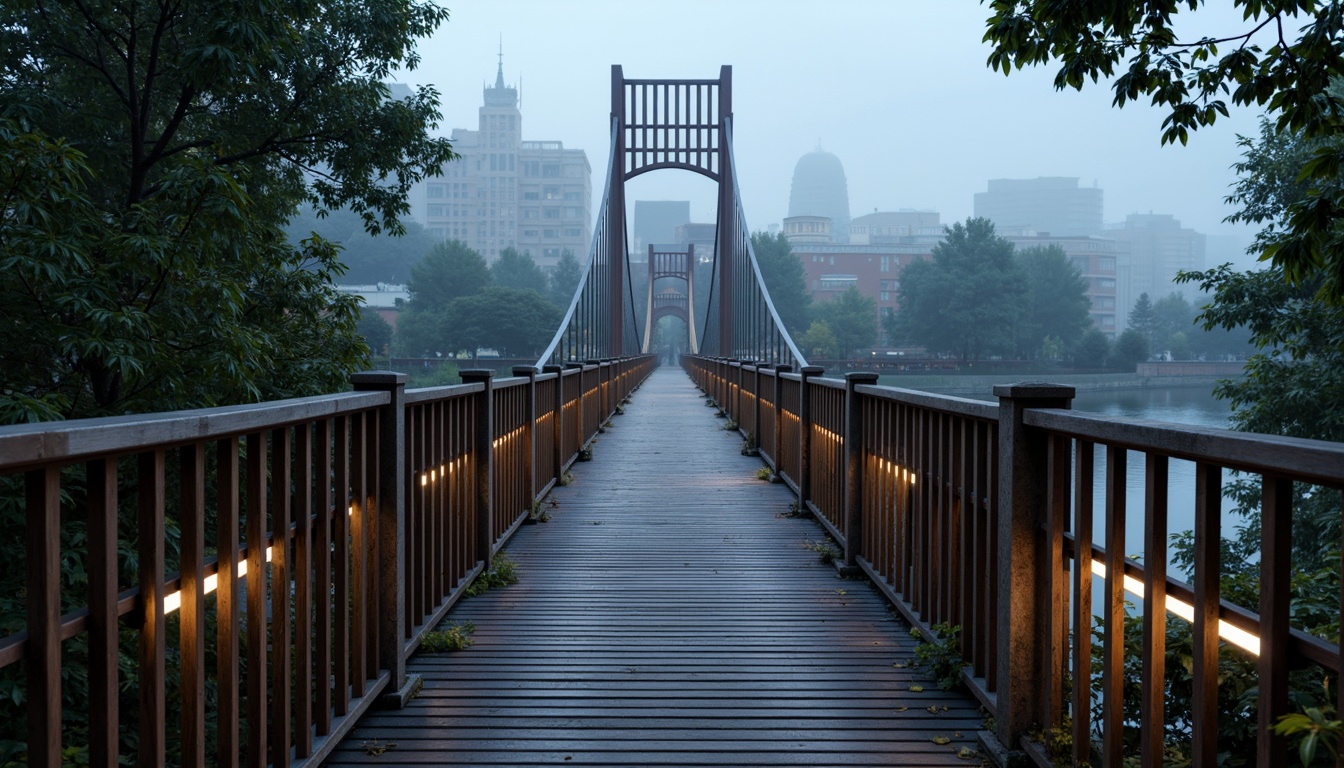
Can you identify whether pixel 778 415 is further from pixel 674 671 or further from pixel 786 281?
pixel 786 281

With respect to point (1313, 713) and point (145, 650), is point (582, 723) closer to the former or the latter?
point (145, 650)

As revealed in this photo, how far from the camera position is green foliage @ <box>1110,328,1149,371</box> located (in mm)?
70125

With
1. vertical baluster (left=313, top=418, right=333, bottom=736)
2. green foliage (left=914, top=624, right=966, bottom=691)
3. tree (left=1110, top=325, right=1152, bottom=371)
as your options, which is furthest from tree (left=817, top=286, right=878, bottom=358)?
vertical baluster (left=313, top=418, right=333, bottom=736)

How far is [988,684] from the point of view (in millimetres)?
3150

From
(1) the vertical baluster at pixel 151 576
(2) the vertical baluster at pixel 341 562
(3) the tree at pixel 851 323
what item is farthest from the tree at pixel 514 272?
(1) the vertical baluster at pixel 151 576

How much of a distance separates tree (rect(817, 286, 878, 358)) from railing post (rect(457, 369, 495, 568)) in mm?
80999

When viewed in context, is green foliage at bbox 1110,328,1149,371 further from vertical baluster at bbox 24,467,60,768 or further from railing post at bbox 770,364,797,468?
vertical baluster at bbox 24,467,60,768

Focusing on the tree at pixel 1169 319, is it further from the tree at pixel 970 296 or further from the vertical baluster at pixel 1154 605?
the vertical baluster at pixel 1154 605

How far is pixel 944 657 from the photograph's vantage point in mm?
3559

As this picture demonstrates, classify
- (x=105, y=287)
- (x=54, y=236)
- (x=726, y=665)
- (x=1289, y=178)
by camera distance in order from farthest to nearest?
(x=1289, y=178)
(x=105, y=287)
(x=54, y=236)
(x=726, y=665)

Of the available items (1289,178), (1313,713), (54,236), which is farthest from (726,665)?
(1289,178)

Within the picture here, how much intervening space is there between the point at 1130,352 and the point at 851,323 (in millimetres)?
23302

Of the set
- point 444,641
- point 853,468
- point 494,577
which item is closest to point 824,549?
point 853,468

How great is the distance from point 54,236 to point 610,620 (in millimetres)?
5657
